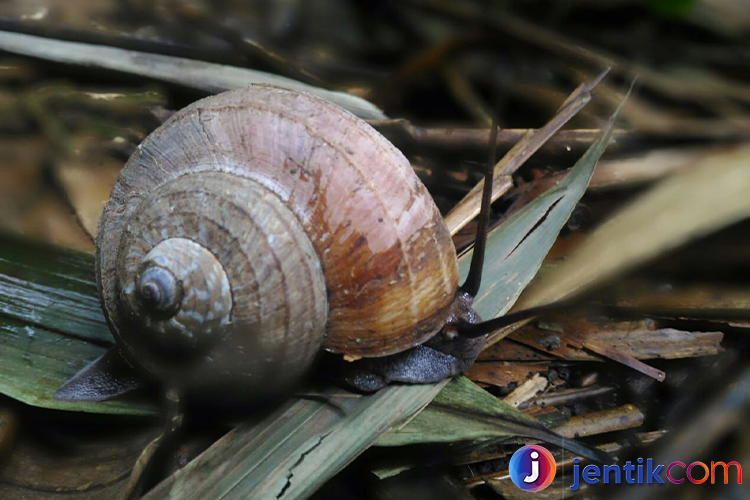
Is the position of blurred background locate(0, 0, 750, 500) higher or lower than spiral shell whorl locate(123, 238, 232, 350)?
higher

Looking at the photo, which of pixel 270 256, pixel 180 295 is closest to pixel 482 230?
pixel 270 256

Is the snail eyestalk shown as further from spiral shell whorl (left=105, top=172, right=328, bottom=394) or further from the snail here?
spiral shell whorl (left=105, top=172, right=328, bottom=394)

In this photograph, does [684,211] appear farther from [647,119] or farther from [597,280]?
[647,119]

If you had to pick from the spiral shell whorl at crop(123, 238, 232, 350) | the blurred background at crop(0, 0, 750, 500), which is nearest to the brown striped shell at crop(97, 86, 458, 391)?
the spiral shell whorl at crop(123, 238, 232, 350)

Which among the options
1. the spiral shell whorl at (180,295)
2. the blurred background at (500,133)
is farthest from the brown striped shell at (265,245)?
the blurred background at (500,133)

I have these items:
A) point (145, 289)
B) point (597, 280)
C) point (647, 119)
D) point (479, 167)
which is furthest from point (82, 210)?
point (647, 119)

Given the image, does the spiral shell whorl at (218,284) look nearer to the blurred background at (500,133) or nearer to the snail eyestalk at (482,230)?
the blurred background at (500,133)
